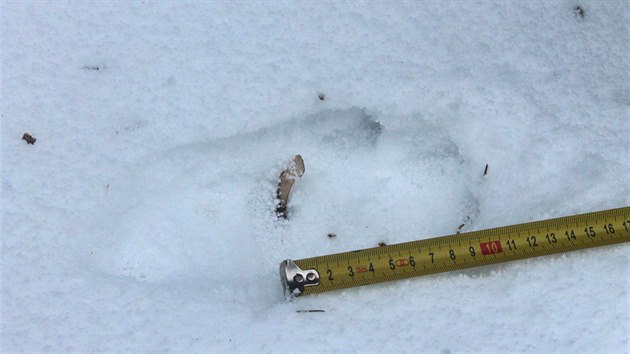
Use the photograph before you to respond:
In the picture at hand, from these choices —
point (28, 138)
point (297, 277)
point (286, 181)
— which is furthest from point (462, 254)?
point (28, 138)

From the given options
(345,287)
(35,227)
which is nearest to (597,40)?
(345,287)

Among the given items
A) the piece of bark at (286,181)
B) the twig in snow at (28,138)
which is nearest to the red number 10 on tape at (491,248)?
the piece of bark at (286,181)

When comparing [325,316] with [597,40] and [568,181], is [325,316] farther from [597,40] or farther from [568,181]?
[597,40]

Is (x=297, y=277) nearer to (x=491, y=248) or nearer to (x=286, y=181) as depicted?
(x=286, y=181)

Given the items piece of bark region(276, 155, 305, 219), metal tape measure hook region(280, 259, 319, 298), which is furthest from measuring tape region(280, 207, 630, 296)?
piece of bark region(276, 155, 305, 219)

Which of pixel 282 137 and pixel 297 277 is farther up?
pixel 282 137
